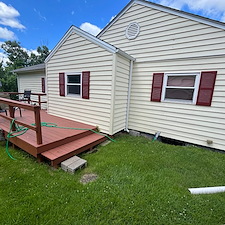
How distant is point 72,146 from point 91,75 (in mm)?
2380

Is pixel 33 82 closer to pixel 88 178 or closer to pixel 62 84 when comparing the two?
pixel 62 84

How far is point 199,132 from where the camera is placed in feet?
12.5

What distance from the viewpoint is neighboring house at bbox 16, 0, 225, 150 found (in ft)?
11.6

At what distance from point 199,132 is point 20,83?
1221 centimetres

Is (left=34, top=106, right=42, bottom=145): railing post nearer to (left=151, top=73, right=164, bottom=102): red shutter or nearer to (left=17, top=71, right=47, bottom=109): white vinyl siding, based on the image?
(left=151, top=73, right=164, bottom=102): red shutter

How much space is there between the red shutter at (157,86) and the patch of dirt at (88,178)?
3.15 meters

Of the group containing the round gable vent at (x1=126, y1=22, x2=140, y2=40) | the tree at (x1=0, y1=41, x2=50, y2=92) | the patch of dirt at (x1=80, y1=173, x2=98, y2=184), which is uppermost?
the tree at (x1=0, y1=41, x2=50, y2=92)

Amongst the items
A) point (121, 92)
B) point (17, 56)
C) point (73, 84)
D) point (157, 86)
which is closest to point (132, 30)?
point (157, 86)

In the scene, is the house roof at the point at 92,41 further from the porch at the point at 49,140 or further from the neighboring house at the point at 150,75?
the porch at the point at 49,140

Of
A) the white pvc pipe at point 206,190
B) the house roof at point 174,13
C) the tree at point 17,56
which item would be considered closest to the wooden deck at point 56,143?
the white pvc pipe at point 206,190

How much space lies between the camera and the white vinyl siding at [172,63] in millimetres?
3455

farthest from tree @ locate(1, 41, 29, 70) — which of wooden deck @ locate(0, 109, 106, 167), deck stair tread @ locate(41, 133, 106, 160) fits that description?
deck stair tread @ locate(41, 133, 106, 160)

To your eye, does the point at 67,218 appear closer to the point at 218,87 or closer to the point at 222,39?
the point at 218,87

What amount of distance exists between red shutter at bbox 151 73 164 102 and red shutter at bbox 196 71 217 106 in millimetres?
1108
